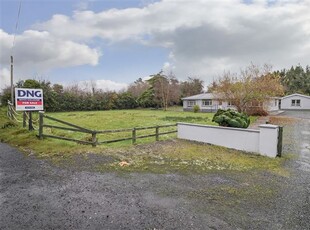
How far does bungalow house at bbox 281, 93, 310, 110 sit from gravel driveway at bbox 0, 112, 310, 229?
39.3 meters

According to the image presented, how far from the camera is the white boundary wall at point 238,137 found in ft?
26.1

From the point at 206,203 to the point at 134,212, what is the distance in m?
1.34

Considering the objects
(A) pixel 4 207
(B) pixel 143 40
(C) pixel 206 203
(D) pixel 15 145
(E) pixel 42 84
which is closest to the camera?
(A) pixel 4 207

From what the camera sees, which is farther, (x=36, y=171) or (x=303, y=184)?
(x=36, y=171)

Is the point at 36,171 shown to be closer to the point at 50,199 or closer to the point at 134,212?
the point at 50,199

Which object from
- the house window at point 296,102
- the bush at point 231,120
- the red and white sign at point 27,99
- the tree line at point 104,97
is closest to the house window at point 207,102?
the tree line at point 104,97

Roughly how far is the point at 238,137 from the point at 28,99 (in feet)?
30.5

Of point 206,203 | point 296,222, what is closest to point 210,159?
point 206,203

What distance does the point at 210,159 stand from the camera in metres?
7.48

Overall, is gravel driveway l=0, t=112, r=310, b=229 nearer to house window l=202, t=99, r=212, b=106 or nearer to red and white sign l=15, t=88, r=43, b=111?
red and white sign l=15, t=88, r=43, b=111

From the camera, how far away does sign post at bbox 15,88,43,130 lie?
10.1 meters

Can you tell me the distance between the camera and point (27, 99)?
1050 centimetres

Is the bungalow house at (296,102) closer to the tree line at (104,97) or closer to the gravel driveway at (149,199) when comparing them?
the tree line at (104,97)

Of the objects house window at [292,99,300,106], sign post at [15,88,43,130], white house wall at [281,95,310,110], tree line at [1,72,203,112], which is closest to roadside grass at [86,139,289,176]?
sign post at [15,88,43,130]
